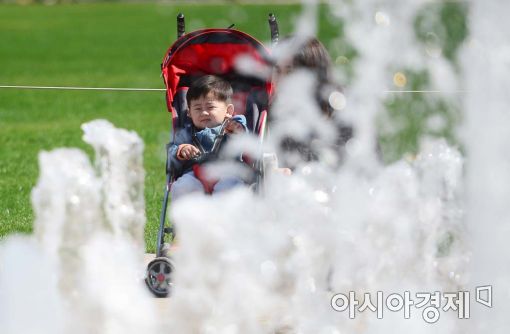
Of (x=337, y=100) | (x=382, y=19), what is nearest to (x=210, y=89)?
(x=337, y=100)

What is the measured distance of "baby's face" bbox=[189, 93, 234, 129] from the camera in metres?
5.36

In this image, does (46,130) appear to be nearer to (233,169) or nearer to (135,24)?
(233,169)

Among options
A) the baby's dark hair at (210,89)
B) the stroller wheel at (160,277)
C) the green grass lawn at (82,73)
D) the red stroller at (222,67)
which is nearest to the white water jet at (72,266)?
the stroller wheel at (160,277)

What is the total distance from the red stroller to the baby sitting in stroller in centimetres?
9

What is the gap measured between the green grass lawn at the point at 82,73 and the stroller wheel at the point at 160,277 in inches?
42.7

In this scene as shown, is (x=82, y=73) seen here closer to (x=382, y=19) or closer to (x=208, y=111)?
(x=208, y=111)

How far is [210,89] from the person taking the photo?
539cm

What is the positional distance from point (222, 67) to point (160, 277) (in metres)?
1.22

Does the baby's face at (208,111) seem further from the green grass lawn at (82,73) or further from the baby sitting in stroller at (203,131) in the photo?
the green grass lawn at (82,73)

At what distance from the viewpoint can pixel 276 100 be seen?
17.9 ft

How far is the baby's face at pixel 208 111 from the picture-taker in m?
5.36

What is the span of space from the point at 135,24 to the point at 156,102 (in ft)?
46.6

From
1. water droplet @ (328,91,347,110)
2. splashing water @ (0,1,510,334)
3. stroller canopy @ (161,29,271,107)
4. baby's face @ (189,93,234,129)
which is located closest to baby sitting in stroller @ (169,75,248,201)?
baby's face @ (189,93,234,129)

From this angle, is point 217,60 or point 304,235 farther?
point 217,60
